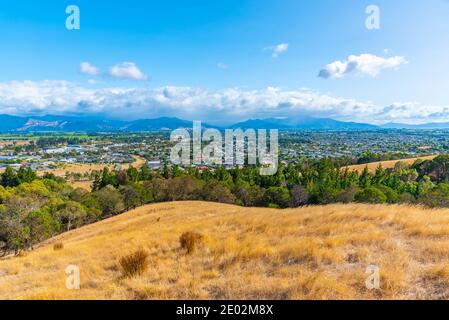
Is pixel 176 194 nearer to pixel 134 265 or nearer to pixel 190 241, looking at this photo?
pixel 190 241

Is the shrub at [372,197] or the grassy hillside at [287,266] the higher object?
the grassy hillside at [287,266]

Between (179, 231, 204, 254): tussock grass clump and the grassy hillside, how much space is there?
193 millimetres

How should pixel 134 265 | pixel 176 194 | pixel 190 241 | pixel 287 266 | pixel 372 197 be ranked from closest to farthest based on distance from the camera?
pixel 287 266, pixel 134 265, pixel 190 241, pixel 372 197, pixel 176 194

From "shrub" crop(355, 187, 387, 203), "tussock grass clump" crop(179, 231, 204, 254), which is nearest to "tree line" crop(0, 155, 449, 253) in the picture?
"shrub" crop(355, 187, 387, 203)

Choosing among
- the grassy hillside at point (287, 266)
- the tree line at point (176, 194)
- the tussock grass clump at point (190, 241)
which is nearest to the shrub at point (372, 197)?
the tree line at point (176, 194)

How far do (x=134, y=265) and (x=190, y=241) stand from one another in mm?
2280

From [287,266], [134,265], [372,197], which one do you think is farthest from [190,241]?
[372,197]

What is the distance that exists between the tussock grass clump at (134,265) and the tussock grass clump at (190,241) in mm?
1701

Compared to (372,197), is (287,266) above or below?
above

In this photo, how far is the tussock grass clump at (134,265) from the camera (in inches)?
304

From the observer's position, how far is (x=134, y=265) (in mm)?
8031

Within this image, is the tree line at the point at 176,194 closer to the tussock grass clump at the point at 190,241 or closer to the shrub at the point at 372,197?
the shrub at the point at 372,197

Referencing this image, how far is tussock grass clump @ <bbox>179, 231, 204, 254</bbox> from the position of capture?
9461mm

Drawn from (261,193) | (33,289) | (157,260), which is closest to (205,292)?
(157,260)
